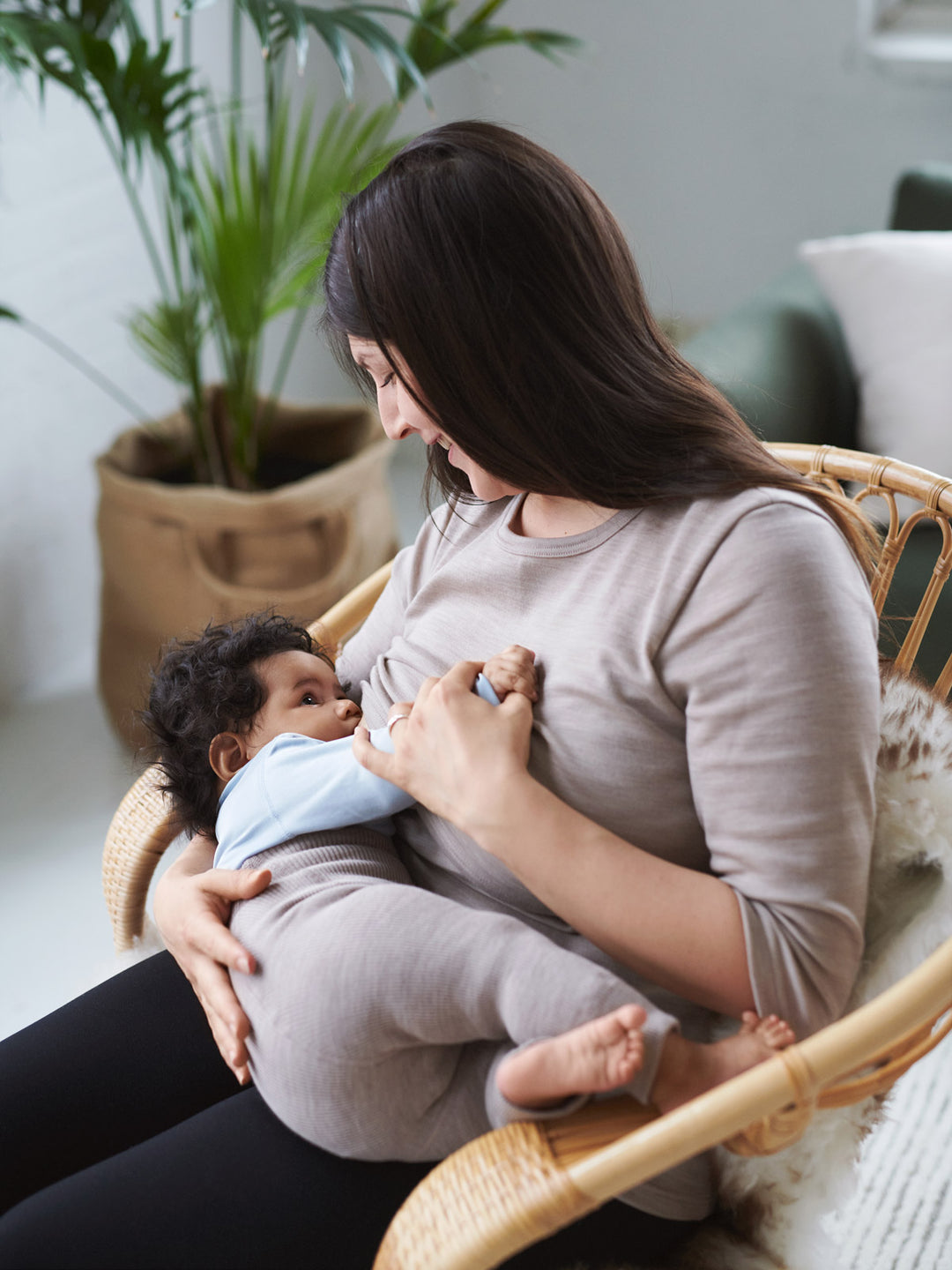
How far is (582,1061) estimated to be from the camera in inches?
30.7

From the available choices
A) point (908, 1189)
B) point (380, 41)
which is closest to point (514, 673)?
point (908, 1189)

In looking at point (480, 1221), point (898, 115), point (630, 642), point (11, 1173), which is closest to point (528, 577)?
point (630, 642)

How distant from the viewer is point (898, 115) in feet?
9.16

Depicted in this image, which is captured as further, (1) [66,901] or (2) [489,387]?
(1) [66,901]

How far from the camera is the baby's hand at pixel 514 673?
98 cm

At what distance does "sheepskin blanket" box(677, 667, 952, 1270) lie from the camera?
3.03ft

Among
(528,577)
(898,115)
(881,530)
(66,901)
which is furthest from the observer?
(898,115)

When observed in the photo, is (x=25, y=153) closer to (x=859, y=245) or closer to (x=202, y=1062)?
(x=859, y=245)

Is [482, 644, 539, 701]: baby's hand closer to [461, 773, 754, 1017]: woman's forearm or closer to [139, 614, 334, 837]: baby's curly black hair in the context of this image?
[461, 773, 754, 1017]: woman's forearm

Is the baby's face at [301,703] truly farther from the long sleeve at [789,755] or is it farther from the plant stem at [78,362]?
the plant stem at [78,362]

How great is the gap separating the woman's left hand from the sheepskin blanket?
12.8 inches

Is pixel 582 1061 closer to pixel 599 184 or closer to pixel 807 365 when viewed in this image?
pixel 807 365

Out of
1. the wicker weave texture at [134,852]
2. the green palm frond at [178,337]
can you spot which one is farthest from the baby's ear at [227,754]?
the green palm frond at [178,337]

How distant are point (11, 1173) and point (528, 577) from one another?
2.25 feet
